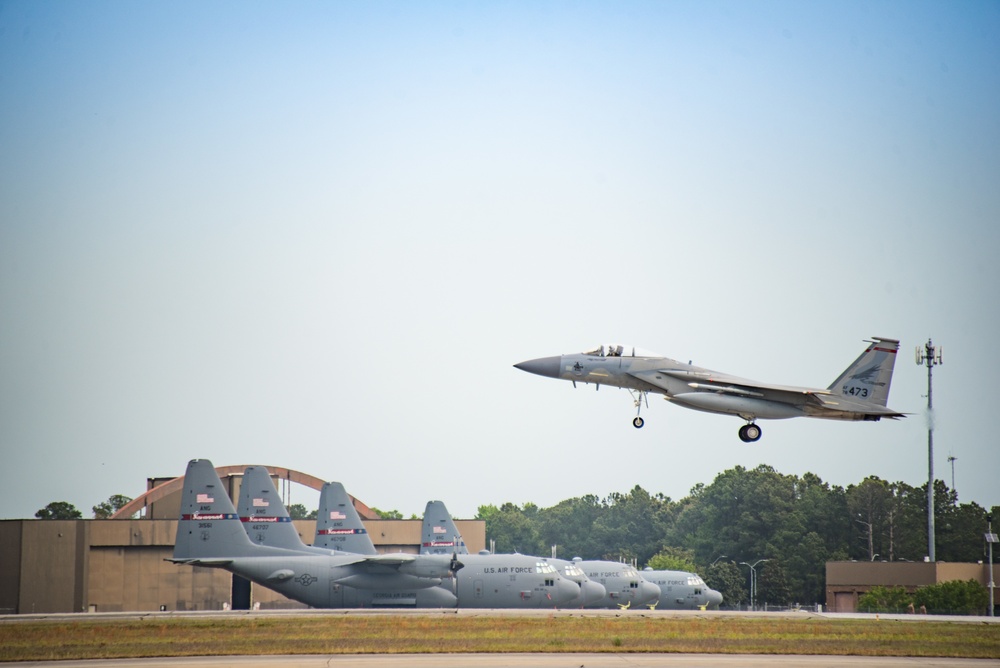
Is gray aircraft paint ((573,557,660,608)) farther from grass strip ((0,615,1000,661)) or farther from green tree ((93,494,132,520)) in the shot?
green tree ((93,494,132,520))

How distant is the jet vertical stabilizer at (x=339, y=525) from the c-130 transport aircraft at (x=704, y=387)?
94.9 ft

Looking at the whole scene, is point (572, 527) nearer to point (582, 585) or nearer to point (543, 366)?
point (582, 585)

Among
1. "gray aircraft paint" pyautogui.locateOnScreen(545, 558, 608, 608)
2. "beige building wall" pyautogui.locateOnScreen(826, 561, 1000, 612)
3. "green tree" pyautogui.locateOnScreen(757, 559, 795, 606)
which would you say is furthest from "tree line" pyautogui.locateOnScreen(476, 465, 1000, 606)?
"gray aircraft paint" pyautogui.locateOnScreen(545, 558, 608, 608)

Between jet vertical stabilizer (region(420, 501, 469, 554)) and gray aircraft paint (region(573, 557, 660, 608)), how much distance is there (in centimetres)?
919

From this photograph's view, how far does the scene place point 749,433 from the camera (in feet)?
137

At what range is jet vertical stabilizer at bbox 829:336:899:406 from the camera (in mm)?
42469

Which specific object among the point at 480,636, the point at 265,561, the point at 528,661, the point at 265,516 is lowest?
the point at 480,636

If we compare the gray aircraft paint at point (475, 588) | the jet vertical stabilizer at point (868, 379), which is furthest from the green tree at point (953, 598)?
the jet vertical stabilizer at point (868, 379)

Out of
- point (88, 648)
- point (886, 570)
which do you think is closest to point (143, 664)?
point (88, 648)

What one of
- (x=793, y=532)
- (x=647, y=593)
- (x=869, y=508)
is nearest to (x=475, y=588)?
(x=647, y=593)

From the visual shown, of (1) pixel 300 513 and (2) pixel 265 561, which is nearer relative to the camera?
(2) pixel 265 561

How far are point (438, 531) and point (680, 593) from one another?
15.1 meters

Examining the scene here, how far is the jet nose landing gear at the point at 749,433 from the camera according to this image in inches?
1642

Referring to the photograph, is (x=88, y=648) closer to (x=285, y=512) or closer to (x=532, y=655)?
(x=532, y=655)
